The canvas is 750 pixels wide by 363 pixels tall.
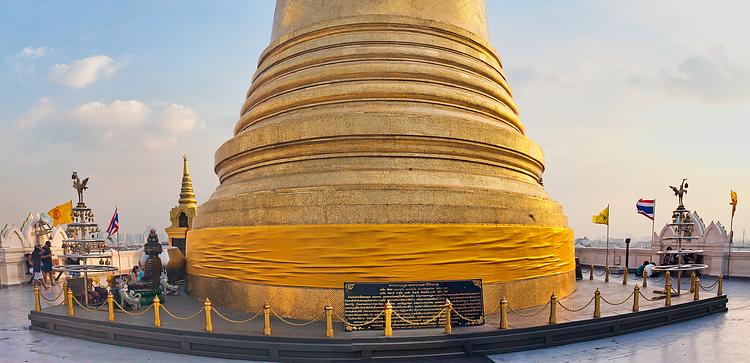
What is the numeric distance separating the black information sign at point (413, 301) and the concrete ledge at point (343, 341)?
510mm

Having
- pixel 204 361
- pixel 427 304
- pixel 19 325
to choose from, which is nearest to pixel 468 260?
pixel 427 304

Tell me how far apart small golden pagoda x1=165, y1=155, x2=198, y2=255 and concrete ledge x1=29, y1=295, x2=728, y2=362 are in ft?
66.7

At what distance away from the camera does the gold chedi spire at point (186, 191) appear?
30.2 meters

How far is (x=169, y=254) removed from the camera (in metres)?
13.0

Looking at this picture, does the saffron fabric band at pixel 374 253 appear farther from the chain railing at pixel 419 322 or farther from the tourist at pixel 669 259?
the tourist at pixel 669 259

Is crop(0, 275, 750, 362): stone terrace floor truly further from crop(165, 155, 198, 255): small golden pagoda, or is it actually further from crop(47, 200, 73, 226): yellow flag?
crop(165, 155, 198, 255): small golden pagoda

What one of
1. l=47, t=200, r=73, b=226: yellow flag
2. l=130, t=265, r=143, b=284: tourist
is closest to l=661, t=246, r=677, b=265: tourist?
l=130, t=265, r=143, b=284: tourist

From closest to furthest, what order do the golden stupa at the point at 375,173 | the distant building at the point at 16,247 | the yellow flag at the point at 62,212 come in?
1. the golden stupa at the point at 375,173
2. the yellow flag at the point at 62,212
3. the distant building at the point at 16,247

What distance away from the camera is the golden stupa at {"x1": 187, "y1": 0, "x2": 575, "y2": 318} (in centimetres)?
948

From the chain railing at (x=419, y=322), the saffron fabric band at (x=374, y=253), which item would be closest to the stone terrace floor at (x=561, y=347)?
the chain railing at (x=419, y=322)

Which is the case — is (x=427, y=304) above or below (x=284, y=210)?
below

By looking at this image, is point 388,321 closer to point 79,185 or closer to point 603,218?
point 79,185

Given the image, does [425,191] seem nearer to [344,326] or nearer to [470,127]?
[470,127]

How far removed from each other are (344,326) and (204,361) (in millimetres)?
2468
